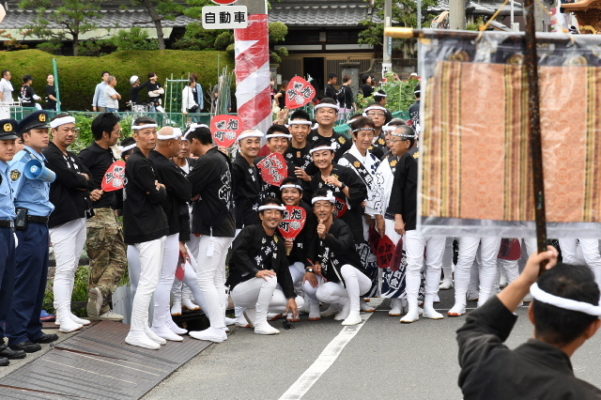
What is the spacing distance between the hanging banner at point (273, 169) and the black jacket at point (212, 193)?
932mm

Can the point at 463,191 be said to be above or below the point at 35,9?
below

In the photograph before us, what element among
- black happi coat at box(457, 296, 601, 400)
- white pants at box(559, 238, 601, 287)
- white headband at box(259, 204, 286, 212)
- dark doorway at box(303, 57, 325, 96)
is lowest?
white pants at box(559, 238, 601, 287)

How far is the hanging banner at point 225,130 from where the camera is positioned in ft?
34.2

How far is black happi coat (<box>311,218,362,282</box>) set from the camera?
32.3 ft

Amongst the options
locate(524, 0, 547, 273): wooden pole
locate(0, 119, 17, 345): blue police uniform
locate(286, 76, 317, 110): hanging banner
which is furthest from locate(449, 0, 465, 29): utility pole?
locate(524, 0, 547, 273): wooden pole

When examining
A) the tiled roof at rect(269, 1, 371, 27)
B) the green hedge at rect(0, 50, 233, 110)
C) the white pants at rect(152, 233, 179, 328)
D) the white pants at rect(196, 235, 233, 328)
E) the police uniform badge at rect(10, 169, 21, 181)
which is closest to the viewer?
the police uniform badge at rect(10, 169, 21, 181)

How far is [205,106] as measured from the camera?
28.1 meters

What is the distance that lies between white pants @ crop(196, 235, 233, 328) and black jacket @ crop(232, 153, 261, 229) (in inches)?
34.9

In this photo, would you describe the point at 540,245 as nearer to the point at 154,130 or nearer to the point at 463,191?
the point at 463,191

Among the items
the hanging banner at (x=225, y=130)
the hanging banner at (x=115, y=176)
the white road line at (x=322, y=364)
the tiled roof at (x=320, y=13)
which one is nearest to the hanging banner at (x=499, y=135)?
the white road line at (x=322, y=364)

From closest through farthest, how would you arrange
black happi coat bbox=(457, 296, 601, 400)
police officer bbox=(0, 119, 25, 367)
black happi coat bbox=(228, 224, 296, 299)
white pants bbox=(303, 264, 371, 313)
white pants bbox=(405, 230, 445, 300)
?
black happi coat bbox=(457, 296, 601, 400), police officer bbox=(0, 119, 25, 367), black happi coat bbox=(228, 224, 296, 299), white pants bbox=(303, 264, 371, 313), white pants bbox=(405, 230, 445, 300)

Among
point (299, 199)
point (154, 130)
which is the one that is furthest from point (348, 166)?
point (154, 130)

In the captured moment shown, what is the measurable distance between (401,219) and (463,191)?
5889 millimetres

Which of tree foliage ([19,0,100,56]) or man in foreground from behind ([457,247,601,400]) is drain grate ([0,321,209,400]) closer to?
man in foreground from behind ([457,247,601,400])
